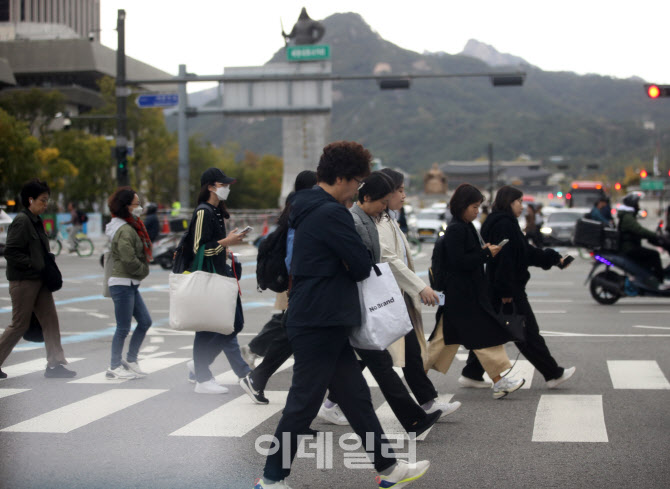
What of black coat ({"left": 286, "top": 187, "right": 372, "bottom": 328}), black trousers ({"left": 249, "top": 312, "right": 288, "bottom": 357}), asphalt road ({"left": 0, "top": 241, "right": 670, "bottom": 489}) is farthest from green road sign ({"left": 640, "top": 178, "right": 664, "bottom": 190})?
black coat ({"left": 286, "top": 187, "right": 372, "bottom": 328})

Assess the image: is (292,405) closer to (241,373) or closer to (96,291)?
(241,373)

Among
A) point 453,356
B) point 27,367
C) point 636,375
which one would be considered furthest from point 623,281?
point 27,367

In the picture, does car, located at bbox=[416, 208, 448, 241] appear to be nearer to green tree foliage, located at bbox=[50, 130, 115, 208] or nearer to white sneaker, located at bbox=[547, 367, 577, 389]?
green tree foliage, located at bbox=[50, 130, 115, 208]

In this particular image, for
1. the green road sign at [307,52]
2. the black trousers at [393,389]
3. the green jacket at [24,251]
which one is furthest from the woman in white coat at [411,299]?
the green road sign at [307,52]

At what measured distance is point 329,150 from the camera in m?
4.74

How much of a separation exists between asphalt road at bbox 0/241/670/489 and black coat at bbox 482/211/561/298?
872 mm

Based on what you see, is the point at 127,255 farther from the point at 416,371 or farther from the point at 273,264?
the point at 416,371

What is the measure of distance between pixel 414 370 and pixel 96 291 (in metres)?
12.6

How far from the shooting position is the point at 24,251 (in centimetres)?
821

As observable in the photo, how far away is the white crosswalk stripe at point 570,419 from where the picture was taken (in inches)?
236

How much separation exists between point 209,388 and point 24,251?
6.91 feet

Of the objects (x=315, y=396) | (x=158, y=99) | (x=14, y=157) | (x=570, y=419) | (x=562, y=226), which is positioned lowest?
(x=562, y=226)

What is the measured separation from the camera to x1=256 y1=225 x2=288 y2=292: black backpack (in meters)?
6.00

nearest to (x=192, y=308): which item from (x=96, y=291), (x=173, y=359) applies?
(x=173, y=359)
